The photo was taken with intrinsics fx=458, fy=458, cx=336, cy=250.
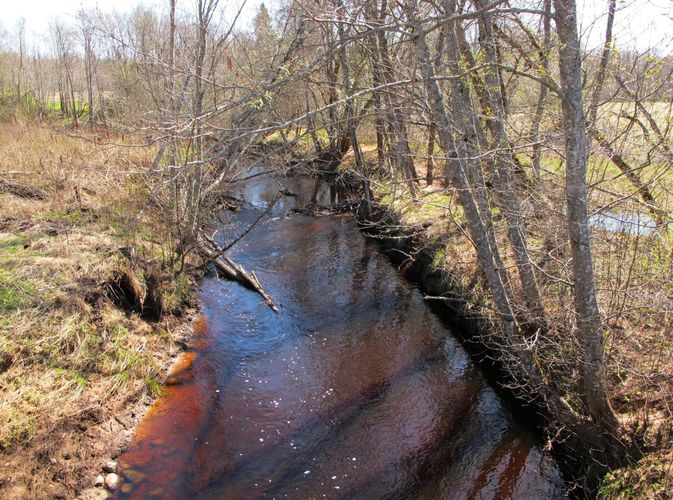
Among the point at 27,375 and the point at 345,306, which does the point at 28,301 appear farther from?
the point at 345,306

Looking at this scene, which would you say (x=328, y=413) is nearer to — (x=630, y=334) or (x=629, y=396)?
(x=629, y=396)

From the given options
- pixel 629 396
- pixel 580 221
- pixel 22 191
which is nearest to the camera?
pixel 580 221

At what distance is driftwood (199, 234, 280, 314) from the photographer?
8766mm

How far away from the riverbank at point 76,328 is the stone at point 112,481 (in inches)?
4.0

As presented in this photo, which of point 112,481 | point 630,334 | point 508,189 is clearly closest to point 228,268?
point 112,481

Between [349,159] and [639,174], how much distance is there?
13372 mm

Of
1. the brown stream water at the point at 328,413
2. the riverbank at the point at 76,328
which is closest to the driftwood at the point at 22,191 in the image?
the riverbank at the point at 76,328

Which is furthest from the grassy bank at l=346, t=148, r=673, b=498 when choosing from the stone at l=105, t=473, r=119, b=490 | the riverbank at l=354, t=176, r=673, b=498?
the stone at l=105, t=473, r=119, b=490

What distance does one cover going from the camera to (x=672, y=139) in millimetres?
5121

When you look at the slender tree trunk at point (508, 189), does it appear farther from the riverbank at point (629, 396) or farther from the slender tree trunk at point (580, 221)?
the slender tree trunk at point (580, 221)

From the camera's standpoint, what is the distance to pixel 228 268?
9.24 metres

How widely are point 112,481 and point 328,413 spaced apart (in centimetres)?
244

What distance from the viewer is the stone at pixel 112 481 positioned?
4.54 m

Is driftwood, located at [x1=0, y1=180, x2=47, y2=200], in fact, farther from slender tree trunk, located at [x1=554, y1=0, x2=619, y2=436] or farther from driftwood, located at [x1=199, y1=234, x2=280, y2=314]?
slender tree trunk, located at [x1=554, y1=0, x2=619, y2=436]
